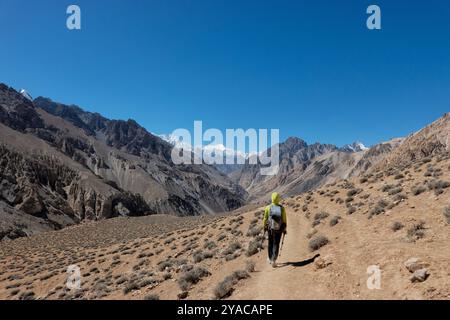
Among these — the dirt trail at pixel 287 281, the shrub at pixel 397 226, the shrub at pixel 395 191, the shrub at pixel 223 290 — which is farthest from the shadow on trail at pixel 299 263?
the shrub at pixel 395 191

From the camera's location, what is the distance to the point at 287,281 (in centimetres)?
1016

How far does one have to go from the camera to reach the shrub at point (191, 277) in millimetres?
12832

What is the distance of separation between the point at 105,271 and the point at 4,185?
2978 inches

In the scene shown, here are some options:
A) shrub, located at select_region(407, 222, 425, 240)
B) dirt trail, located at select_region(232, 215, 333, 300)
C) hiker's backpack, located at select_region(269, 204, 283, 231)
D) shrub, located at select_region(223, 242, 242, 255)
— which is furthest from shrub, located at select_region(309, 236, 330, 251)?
shrub, located at select_region(223, 242, 242, 255)

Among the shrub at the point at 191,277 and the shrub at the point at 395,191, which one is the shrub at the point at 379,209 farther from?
the shrub at the point at 191,277

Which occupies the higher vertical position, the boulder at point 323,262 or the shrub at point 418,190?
the shrub at point 418,190

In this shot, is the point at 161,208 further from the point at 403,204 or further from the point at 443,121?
the point at 403,204

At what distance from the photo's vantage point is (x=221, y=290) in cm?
1066

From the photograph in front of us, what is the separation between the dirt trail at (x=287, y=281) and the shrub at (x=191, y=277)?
7.77ft

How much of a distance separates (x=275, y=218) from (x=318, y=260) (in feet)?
6.32

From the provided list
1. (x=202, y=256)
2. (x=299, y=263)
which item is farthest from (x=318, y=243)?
(x=202, y=256)

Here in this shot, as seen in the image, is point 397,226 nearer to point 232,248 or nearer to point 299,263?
point 299,263
